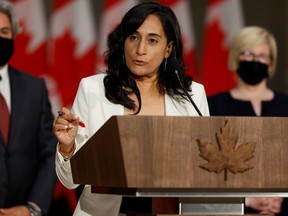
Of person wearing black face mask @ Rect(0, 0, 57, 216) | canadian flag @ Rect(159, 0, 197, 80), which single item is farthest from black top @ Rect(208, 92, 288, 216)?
canadian flag @ Rect(159, 0, 197, 80)

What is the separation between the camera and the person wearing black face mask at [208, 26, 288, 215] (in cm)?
421

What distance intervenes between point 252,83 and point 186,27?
1.32 m

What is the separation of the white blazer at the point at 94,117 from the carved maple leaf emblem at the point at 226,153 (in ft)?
1.64

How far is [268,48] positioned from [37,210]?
1.55 m

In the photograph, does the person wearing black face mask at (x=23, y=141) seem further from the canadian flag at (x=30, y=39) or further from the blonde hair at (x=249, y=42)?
the canadian flag at (x=30, y=39)

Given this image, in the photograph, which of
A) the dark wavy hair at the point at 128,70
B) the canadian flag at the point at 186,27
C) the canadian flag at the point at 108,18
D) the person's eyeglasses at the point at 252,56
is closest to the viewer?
the dark wavy hair at the point at 128,70

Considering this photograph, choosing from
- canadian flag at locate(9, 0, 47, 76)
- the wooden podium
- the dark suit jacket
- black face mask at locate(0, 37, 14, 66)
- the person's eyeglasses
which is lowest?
the wooden podium

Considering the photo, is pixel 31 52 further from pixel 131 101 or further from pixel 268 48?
pixel 131 101

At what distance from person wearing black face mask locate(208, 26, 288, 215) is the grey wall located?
1.28m

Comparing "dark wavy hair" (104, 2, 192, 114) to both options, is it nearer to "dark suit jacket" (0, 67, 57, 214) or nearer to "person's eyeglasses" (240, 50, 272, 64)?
"dark suit jacket" (0, 67, 57, 214)

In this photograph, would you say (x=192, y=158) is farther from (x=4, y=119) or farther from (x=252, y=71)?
(x=252, y=71)

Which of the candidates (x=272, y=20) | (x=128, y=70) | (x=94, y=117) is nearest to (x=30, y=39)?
(x=272, y=20)

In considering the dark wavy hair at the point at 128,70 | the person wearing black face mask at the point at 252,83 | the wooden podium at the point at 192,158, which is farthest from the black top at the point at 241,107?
the wooden podium at the point at 192,158

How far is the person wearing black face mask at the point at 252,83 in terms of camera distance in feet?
13.8
